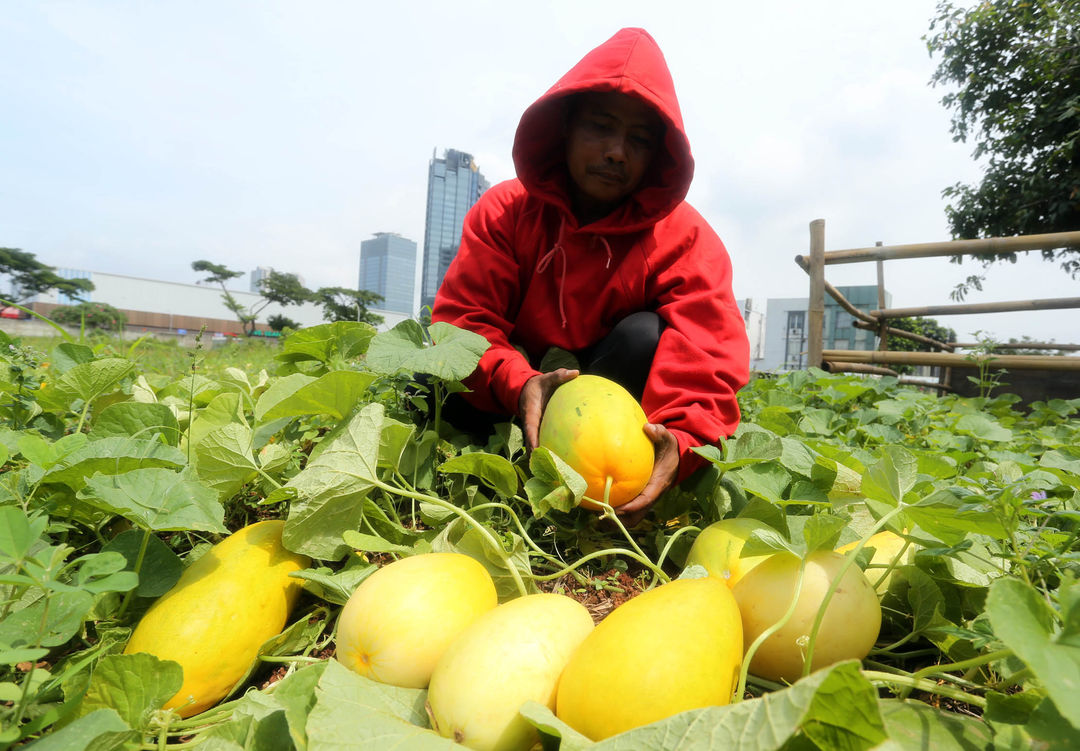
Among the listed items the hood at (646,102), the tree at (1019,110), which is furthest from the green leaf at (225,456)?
the tree at (1019,110)

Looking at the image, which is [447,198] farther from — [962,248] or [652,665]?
[652,665]

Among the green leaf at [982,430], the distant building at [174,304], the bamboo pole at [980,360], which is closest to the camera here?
the green leaf at [982,430]

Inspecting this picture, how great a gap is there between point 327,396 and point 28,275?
6521 cm

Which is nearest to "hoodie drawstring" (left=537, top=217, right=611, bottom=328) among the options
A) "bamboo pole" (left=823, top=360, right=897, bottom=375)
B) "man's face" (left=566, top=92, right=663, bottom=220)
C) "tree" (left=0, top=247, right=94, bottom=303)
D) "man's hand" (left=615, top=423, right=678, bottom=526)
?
"man's face" (left=566, top=92, right=663, bottom=220)

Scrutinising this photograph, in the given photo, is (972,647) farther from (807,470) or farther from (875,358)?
(875,358)

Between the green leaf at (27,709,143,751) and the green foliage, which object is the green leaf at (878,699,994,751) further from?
the green leaf at (27,709,143,751)

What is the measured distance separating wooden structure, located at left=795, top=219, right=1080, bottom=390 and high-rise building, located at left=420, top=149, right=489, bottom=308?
50931mm

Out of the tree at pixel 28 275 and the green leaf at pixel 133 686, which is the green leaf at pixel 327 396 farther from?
the tree at pixel 28 275

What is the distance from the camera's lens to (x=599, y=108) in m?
1.93

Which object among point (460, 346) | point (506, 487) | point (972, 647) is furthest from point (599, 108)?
point (972, 647)

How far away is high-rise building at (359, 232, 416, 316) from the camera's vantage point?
8650 centimetres

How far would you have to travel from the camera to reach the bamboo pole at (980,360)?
3658 mm

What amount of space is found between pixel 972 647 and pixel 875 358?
423 centimetres

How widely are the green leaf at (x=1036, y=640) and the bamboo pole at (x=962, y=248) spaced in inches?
163
